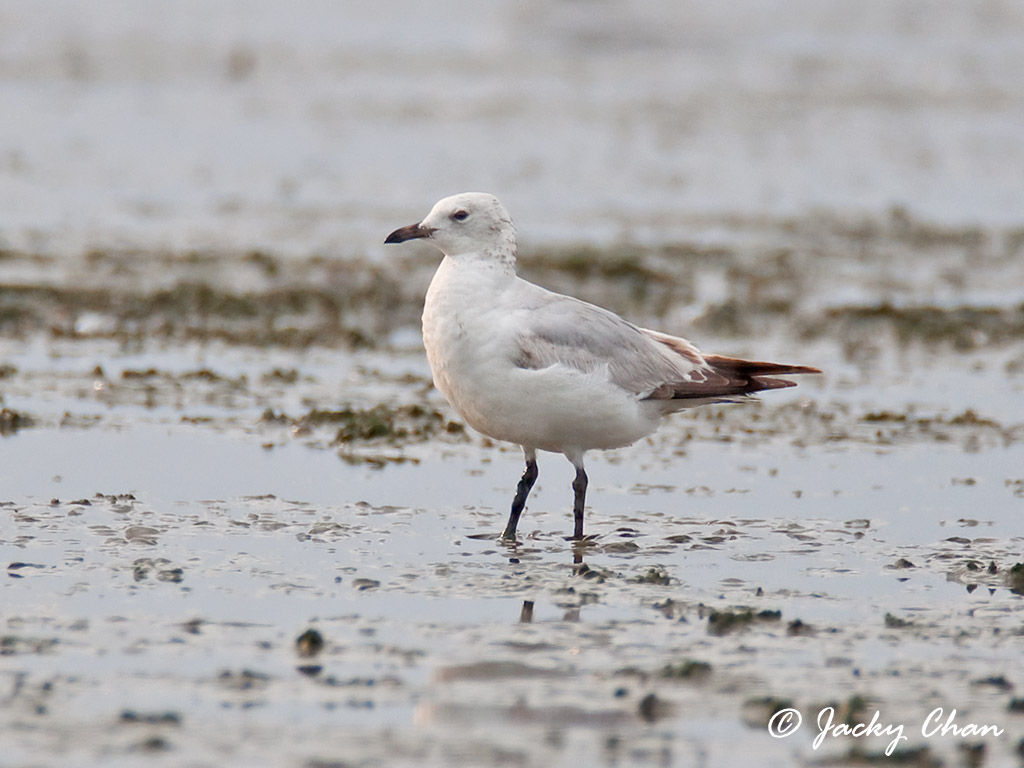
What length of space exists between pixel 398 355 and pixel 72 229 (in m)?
5.34

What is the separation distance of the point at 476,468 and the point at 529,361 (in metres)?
1.79

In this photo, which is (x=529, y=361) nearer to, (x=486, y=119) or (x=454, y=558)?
(x=454, y=558)

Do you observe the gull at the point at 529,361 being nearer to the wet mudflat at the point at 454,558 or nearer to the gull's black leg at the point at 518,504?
the gull's black leg at the point at 518,504

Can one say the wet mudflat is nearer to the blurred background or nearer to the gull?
the gull

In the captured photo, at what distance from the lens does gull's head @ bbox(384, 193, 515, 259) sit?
6.83 m

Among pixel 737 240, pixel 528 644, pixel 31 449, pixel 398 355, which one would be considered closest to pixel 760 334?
pixel 398 355

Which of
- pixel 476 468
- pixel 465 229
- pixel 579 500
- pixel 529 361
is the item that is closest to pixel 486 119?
pixel 476 468

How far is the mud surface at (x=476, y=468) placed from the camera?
4.59 metres

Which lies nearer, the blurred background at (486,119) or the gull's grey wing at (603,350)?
the gull's grey wing at (603,350)

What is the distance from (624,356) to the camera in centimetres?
691

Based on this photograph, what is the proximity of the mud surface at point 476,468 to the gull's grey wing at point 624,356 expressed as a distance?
676 mm

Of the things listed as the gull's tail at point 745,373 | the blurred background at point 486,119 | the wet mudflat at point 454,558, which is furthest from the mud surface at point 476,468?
the gull's tail at point 745,373

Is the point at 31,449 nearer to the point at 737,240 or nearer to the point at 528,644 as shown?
the point at 528,644

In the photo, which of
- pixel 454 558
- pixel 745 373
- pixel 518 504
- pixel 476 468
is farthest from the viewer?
pixel 476 468
